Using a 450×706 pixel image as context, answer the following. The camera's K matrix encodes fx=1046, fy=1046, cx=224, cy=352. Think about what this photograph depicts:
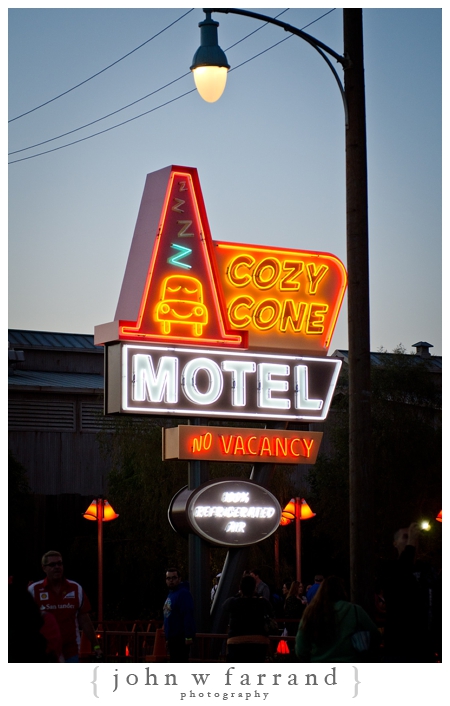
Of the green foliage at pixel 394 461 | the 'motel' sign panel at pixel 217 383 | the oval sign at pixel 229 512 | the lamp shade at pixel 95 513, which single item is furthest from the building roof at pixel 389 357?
the oval sign at pixel 229 512

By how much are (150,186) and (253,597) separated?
716 cm

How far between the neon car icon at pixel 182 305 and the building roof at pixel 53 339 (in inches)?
1211

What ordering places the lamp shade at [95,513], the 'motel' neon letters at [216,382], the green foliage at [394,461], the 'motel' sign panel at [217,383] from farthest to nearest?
1. the green foliage at [394,461]
2. the lamp shade at [95,513]
3. the 'motel' neon letters at [216,382]
4. the 'motel' sign panel at [217,383]

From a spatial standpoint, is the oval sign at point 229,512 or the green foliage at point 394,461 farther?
the green foliage at point 394,461

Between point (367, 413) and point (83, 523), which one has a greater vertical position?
point (367, 413)

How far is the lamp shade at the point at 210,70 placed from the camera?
12.3 metres

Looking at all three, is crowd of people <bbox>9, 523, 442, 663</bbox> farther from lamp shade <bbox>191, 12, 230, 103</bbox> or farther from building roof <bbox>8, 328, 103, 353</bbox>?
building roof <bbox>8, 328, 103, 353</bbox>

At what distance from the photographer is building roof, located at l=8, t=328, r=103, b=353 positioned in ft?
155

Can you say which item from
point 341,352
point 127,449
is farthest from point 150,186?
point 341,352

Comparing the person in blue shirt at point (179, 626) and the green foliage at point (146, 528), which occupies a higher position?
the person in blue shirt at point (179, 626)

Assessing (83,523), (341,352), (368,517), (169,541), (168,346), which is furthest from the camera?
(341,352)

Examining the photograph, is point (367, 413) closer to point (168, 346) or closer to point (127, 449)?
point (168, 346)

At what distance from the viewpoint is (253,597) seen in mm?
11250

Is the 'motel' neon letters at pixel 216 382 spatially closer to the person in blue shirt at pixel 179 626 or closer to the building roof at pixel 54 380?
the person in blue shirt at pixel 179 626
